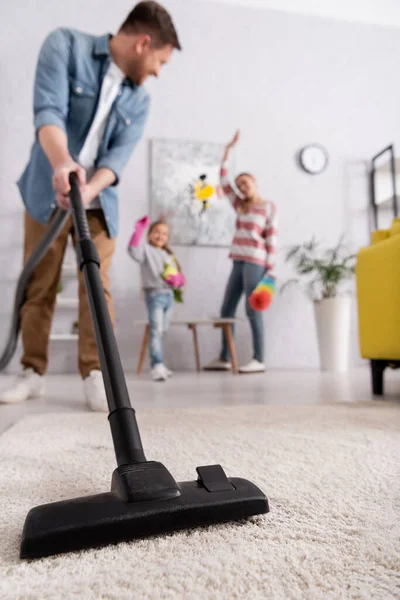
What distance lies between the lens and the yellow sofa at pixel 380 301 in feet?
5.25

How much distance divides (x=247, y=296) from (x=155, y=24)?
214 cm

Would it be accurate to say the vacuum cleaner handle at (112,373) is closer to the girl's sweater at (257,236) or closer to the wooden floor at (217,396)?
the wooden floor at (217,396)

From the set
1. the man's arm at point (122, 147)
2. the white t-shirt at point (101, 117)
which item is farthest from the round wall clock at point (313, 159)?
the white t-shirt at point (101, 117)

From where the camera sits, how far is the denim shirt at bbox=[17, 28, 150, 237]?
1.48m

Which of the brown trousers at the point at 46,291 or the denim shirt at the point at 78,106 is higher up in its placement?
the denim shirt at the point at 78,106

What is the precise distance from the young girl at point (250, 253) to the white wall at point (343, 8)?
1.60 metres

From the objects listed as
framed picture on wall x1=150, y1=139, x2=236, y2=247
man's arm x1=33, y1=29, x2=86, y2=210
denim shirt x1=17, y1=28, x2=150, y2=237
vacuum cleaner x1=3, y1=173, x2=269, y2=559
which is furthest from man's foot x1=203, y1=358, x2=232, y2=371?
vacuum cleaner x1=3, y1=173, x2=269, y2=559

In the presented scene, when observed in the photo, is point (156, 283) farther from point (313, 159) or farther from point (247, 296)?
point (313, 159)

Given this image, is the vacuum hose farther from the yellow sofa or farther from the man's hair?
the yellow sofa

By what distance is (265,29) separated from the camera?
13.9 ft

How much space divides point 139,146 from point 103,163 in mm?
2512

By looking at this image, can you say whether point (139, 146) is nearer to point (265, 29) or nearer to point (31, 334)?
point (265, 29)

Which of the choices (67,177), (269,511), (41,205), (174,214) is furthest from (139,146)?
(269,511)

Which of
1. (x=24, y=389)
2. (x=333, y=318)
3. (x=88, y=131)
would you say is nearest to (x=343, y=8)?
(x=333, y=318)
